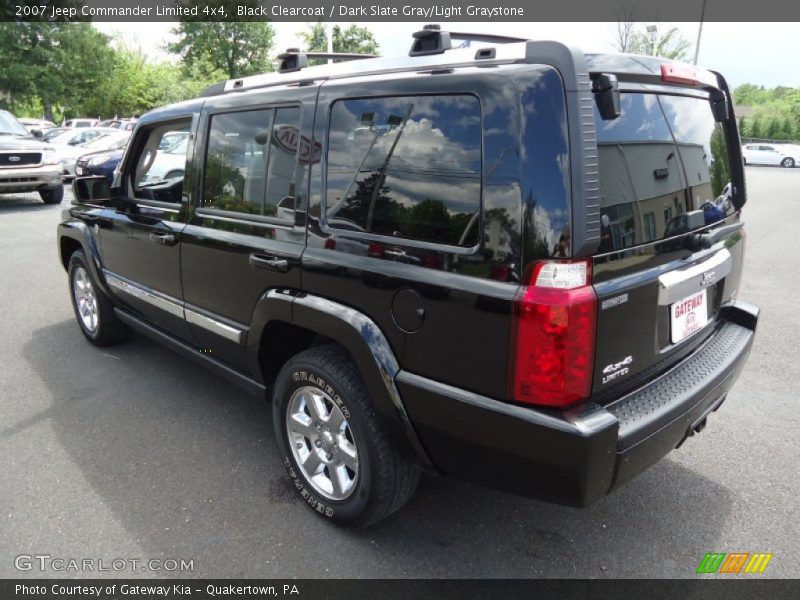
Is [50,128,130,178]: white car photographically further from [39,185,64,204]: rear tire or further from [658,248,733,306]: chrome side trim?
[658,248,733,306]: chrome side trim

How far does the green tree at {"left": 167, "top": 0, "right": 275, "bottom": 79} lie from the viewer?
45.1 metres

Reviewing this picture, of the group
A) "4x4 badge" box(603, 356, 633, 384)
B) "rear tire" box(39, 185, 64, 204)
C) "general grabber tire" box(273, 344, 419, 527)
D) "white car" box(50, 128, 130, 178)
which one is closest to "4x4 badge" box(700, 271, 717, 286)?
"4x4 badge" box(603, 356, 633, 384)

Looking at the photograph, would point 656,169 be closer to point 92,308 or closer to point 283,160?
point 283,160

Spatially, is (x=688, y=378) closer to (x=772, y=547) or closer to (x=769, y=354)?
(x=772, y=547)

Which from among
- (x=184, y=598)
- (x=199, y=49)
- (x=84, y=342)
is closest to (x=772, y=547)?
(x=184, y=598)

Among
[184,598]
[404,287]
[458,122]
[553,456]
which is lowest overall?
[184,598]

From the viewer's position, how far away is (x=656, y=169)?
7.27 ft

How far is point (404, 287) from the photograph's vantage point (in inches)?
85.9

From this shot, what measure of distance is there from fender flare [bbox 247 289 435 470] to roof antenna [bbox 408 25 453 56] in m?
1.06

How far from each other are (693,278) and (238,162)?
2229mm

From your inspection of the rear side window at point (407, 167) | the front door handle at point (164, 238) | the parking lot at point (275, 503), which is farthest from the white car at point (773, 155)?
the rear side window at point (407, 167)

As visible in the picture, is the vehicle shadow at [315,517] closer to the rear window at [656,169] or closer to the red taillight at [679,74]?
the rear window at [656,169]

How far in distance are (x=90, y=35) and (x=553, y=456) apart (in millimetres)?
46743

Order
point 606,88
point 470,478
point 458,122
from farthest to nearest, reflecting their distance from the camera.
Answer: point 470,478 < point 458,122 < point 606,88
